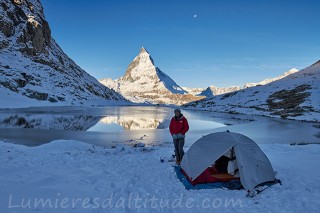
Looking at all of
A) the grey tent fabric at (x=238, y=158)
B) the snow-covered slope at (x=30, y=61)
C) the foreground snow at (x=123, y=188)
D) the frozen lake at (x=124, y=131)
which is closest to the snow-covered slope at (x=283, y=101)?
the frozen lake at (x=124, y=131)

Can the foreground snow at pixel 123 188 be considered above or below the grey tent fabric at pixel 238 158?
below

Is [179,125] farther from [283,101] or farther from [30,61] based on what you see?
[30,61]

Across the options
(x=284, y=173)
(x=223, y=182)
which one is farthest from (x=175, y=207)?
(x=284, y=173)

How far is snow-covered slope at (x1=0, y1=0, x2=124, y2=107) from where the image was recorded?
105 meters

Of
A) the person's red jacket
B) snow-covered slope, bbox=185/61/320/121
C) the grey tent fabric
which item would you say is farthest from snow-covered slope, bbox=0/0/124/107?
the grey tent fabric

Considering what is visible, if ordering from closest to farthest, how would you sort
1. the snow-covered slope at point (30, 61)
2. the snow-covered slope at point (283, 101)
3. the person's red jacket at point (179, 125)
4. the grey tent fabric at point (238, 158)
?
the grey tent fabric at point (238, 158)
the person's red jacket at point (179, 125)
the snow-covered slope at point (283, 101)
the snow-covered slope at point (30, 61)

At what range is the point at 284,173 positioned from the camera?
11.8 meters

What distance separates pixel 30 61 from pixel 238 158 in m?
150

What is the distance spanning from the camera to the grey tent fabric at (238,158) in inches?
408

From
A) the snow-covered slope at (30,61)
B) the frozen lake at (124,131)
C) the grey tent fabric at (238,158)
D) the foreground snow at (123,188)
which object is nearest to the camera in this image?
the foreground snow at (123,188)

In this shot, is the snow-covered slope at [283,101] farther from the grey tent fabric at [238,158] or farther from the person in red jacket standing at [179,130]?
the grey tent fabric at [238,158]

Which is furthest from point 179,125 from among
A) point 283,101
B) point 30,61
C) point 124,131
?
point 30,61

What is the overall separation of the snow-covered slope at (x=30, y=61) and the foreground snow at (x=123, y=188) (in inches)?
3232

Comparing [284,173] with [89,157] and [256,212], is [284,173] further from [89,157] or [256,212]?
[89,157]
